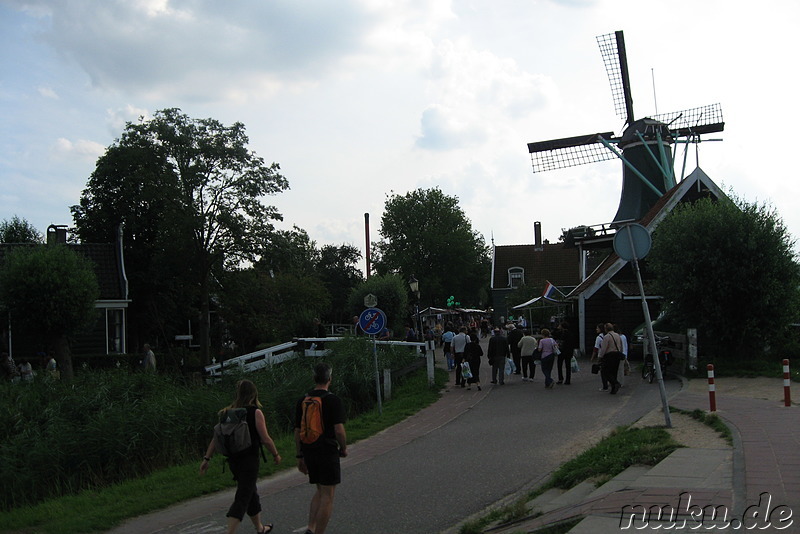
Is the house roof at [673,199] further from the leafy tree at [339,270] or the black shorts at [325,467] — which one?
the leafy tree at [339,270]

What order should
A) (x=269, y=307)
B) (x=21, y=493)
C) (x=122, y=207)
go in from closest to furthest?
(x=21, y=493) → (x=122, y=207) → (x=269, y=307)

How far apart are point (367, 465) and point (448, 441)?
6.90ft

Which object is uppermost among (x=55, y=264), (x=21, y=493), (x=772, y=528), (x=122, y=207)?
(x=122, y=207)

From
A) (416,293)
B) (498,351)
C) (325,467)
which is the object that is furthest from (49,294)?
(325,467)

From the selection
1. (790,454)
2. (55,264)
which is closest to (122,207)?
(55,264)

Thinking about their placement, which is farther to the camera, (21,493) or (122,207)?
(122,207)

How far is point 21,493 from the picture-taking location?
494 inches

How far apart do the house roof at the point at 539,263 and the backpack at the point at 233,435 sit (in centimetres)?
6514

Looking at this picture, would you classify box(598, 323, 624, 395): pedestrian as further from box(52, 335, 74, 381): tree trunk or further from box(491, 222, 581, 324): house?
box(491, 222, 581, 324): house

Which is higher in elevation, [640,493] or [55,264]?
[55,264]

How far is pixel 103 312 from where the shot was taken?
36.5 m

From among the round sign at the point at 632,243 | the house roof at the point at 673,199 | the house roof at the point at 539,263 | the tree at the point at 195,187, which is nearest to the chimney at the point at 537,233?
the house roof at the point at 539,263

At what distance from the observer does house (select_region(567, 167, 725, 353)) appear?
28734mm

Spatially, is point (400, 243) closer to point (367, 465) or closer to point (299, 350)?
point (299, 350)
